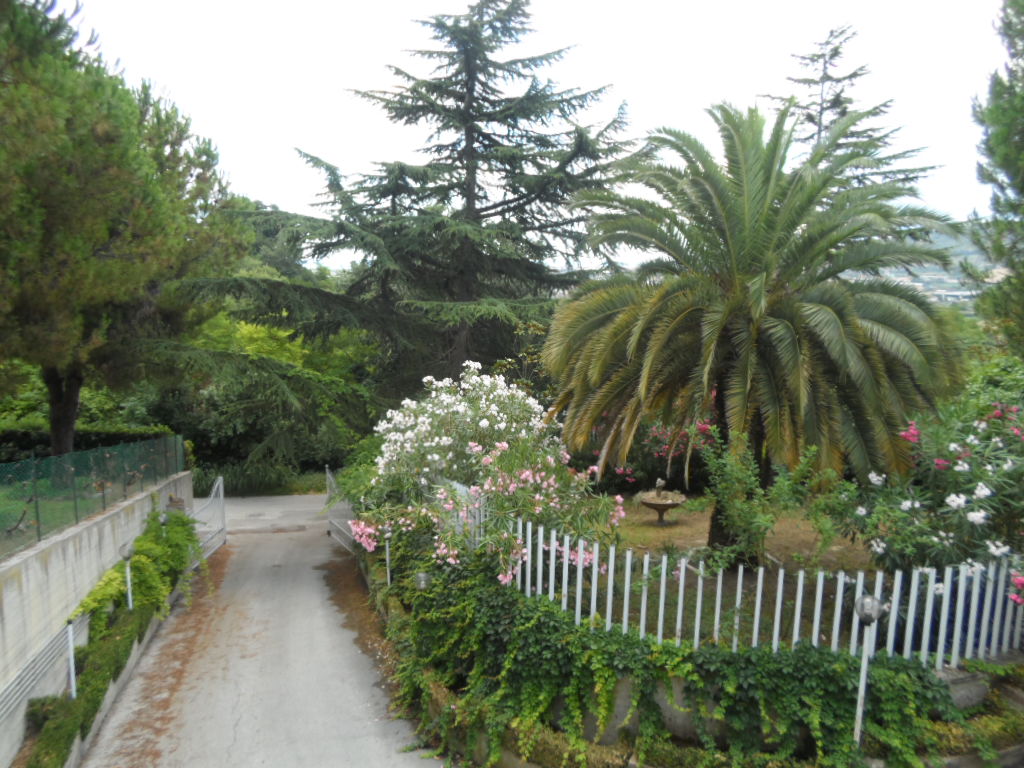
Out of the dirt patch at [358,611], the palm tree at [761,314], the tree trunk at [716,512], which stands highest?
the palm tree at [761,314]

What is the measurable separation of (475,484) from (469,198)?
12699 mm

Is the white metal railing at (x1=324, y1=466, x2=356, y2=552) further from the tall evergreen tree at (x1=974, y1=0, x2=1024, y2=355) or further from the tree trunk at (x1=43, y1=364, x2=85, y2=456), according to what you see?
the tall evergreen tree at (x1=974, y1=0, x2=1024, y2=355)

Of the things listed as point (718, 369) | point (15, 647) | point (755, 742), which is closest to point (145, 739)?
point (15, 647)

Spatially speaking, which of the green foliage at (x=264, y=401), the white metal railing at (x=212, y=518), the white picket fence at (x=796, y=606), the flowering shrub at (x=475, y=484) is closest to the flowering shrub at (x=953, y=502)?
the white picket fence at (x=796, y=606)

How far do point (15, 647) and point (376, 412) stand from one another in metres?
10.2

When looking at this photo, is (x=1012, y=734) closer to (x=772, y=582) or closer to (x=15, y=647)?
(x=772, y=582)

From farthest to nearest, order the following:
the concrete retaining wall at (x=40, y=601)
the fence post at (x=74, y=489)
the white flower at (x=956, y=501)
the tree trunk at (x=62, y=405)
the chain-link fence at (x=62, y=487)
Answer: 1. the tree trunk at (x=62, y=405)
2. the fence post at (x=74, y=489)
3. the chain-link fence at (x=62, y=487)
4. the concrete retaining wall at (x=40, y=601)
5. the white flower at (x=956, y=501)

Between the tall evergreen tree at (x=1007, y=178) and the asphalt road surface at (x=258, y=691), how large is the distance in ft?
34.0

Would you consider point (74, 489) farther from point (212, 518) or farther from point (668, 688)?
point (668, 688)

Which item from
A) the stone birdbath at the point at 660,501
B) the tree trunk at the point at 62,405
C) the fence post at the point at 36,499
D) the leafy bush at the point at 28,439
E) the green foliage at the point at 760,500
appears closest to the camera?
the green foliage at the point at 760,500

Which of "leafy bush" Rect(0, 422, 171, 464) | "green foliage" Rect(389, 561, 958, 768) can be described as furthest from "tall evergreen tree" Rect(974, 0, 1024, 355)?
"leafy bush" Rect(0, 422, 171, 464)

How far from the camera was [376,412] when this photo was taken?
16.4m

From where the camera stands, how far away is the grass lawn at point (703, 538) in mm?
8336

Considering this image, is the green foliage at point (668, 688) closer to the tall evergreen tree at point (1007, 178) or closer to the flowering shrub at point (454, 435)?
the flowering shrub at point (454, 435)
